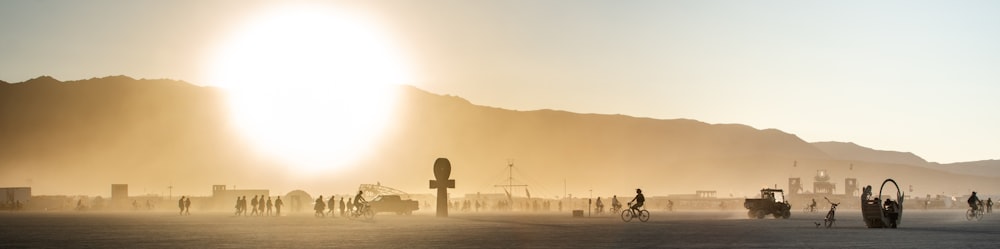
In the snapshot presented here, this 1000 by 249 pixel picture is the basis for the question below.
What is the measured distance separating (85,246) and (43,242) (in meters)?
2.99

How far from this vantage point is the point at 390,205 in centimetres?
7288

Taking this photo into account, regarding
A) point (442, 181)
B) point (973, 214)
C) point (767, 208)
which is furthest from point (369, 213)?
point (973, 214)

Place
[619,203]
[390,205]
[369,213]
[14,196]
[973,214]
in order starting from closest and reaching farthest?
1. [973,214]
2. [369,213]
3. [390,205]
4. [619,203]
5. [14,196]

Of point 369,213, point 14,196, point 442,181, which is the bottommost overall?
point 369,213

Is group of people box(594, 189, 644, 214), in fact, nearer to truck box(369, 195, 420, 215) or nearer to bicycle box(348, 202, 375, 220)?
truck box(369, 195, 420, 215)

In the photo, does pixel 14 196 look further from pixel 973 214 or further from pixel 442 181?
pixel 973 214

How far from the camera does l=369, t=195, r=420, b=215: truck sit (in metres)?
72.0

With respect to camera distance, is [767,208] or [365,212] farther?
[767,208]

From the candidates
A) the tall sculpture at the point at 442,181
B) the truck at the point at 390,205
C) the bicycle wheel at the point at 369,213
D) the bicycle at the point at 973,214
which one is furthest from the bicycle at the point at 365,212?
the bicycle at the point at 973,214

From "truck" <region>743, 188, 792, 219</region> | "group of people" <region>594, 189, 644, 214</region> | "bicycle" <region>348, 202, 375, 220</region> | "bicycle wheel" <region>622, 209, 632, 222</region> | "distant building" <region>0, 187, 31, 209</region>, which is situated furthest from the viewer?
"distant building" <region>0, 187, 31, 209</region>

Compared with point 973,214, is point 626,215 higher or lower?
higher

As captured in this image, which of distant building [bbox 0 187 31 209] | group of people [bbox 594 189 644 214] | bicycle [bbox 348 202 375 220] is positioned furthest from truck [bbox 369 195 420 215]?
distant building [bbox 0 187 31 209]

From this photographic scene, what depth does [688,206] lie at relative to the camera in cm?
14500

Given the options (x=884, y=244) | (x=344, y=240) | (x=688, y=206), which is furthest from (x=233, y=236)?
(x=688, y=206)
